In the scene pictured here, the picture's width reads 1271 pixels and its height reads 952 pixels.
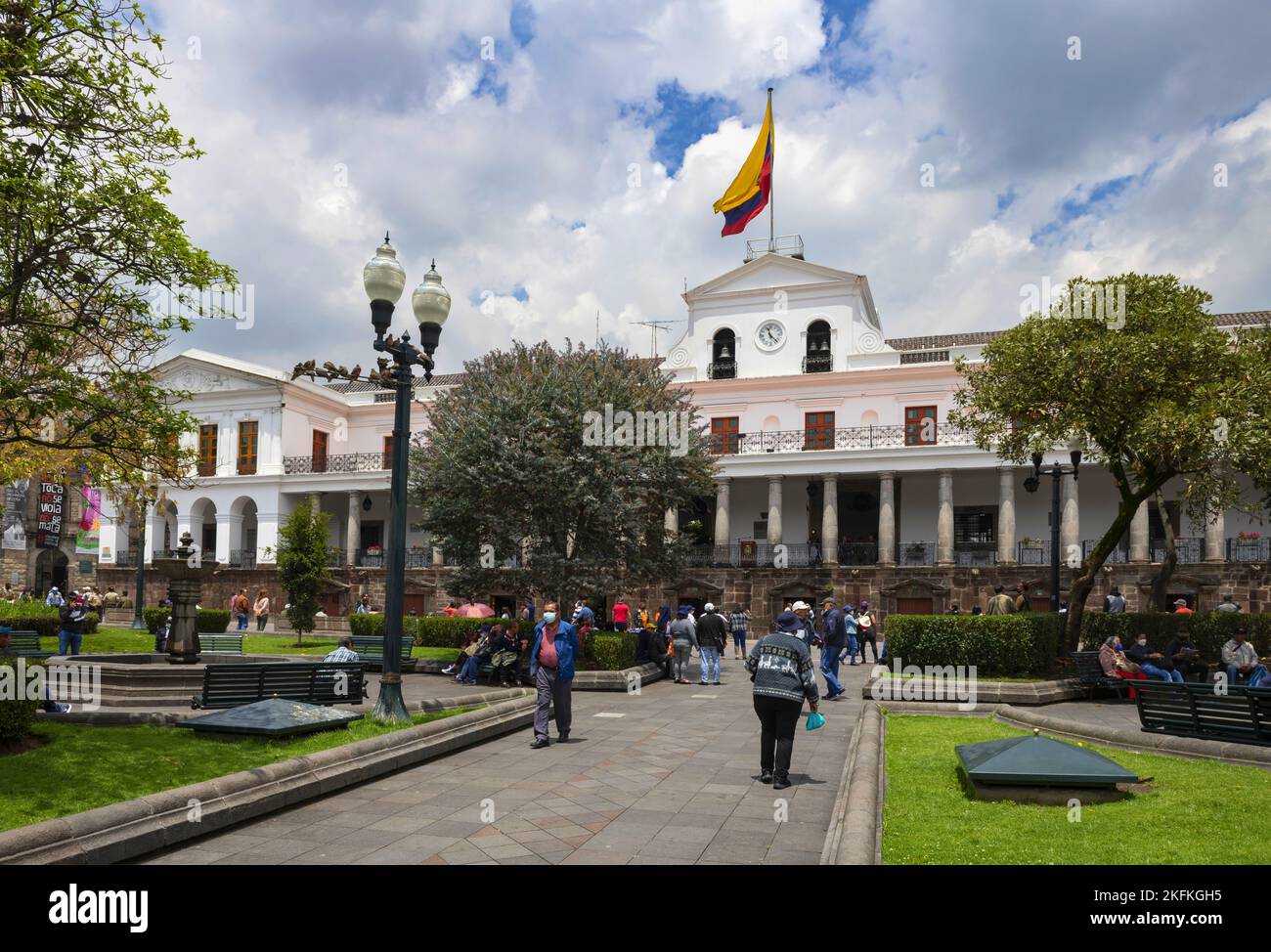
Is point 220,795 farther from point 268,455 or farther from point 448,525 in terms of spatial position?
point 268,455

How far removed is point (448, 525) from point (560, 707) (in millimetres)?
9655

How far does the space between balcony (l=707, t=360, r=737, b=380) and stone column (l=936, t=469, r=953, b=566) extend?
9304mm

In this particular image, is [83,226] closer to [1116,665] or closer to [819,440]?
[1116,665]

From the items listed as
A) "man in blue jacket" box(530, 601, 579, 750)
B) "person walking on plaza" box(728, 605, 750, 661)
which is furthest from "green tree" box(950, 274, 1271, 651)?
"man in blue jacket" box(530, 601, 579, 750)

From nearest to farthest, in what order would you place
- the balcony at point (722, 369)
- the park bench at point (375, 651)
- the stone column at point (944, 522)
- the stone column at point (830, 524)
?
the park bench at point (375, 651), the stone column at point (944, 522), the stone column at point (830, 524), the balcony at point (722, 369)

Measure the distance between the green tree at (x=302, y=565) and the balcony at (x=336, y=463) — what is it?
14.0 m

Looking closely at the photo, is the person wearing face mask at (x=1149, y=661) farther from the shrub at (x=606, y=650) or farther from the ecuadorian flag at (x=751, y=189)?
the ecuadorian flag at (x=751, y=189)

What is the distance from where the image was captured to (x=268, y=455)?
3984cm

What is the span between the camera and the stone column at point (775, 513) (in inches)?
1304

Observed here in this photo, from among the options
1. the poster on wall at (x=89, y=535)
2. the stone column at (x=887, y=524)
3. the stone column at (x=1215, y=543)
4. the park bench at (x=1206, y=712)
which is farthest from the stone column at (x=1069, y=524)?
the poster on wall at (x=89, y=535)

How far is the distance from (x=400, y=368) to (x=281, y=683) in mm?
3951

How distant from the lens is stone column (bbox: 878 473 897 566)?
31.7m

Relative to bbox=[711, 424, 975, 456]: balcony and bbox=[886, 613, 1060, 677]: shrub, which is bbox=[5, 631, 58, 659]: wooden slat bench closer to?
bbox=[886, 613, 1060, 677]: shrub

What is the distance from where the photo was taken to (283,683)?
10555 mm
